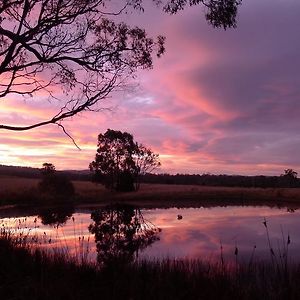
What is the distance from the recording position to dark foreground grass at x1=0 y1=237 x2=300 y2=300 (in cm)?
815

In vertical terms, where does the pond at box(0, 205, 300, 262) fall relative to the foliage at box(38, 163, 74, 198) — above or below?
below

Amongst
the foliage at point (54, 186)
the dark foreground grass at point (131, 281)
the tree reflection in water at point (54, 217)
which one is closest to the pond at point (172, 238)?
the tree reflection in water at point (54, 217)

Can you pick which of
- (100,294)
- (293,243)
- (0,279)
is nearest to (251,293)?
(100,294)

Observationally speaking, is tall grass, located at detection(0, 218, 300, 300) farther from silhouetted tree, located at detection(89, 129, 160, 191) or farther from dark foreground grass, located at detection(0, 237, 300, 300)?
silhouetted tree, located at detection(89, 129, 160, 191)

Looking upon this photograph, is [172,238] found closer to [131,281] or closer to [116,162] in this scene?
[131,281]

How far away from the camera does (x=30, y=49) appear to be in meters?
12.1

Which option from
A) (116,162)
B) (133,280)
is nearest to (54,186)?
(116,162)

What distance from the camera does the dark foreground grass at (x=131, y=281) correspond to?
8.15m

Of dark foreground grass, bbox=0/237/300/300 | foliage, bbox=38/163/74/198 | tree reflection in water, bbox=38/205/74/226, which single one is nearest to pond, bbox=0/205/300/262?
tree reflection in water, bbox=38/205/74/226

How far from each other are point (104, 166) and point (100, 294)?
56646 millimetres

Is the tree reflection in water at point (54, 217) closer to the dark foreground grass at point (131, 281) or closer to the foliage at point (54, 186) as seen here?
the foliage at point (54, 186)

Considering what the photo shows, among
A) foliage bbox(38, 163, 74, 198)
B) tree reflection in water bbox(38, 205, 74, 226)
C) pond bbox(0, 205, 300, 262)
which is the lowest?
pond bbox(0, 205, 300, 262)

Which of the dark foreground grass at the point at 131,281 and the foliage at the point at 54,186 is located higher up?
the foliage at the point at 54,186

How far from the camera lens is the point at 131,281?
8.85 m
